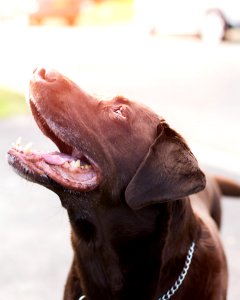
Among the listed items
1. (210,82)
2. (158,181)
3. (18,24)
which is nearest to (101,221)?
(158,181)

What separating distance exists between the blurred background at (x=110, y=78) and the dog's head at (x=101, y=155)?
238 mm

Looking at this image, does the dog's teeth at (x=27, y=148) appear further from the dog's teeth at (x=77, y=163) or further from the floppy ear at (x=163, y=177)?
the floppy ear at (x=163, y=177)

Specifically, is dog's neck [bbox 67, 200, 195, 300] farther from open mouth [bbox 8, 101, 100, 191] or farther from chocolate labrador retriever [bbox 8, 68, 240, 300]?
open mouth [bbox 8, 101, 100, 191]

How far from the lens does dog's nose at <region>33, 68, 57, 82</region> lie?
9.50 ft

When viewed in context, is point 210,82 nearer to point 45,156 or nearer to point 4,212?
point 4,212

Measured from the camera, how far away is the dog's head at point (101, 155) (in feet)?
9.29

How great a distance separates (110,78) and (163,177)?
8.59 metres

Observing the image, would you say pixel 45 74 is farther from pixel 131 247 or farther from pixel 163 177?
pixel 131 247

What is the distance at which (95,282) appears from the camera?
10.3ft

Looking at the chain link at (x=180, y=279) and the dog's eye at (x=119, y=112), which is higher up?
the dog's eye at (x=119, y=112)

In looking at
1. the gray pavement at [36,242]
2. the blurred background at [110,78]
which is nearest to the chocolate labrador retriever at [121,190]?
the blurred background at [110,78]

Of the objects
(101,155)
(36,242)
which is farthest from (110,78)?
(101,155)

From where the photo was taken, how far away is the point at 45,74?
2920 millimetres

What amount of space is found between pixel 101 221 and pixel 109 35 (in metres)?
16.1
